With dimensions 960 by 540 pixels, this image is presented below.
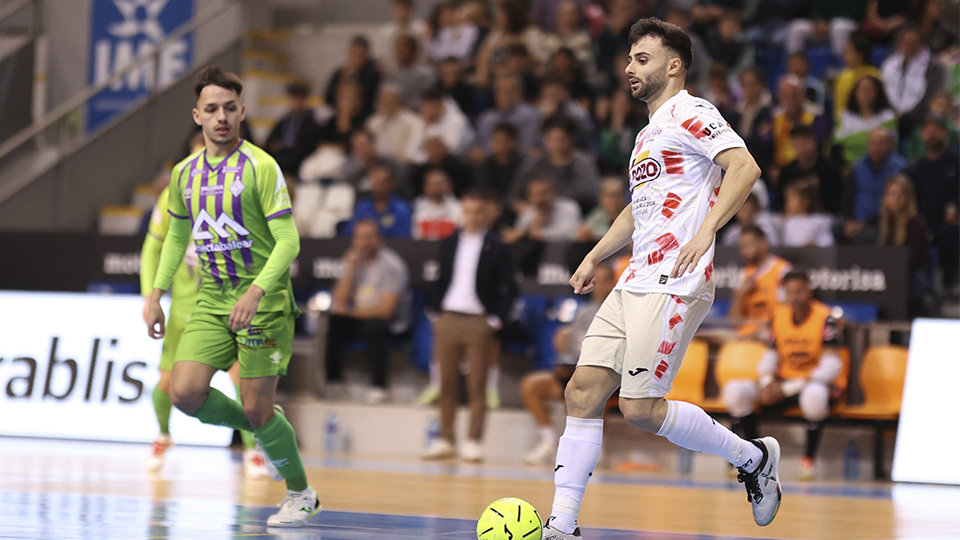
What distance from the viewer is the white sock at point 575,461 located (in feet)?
16.1

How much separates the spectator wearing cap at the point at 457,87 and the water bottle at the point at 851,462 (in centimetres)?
613

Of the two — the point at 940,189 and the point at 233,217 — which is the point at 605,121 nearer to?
the point at 940,189

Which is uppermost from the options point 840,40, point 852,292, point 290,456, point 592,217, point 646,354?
point 840,40

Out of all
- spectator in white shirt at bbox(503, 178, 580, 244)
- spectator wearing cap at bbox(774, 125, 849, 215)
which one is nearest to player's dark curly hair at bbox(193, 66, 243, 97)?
spectator in white shirt at bbox(503, 178, 580, 244)

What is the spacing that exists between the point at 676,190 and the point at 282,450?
2.31 m

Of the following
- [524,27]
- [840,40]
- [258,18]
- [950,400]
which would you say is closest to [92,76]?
[258,18]

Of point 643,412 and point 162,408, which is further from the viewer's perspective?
point 162,408

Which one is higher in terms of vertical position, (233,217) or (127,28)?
(127,28)

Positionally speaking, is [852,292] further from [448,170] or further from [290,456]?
[290,456]

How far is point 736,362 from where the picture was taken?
10.3 m

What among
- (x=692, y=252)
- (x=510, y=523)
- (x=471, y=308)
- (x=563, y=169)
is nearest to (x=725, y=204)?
(x=692, y=252)

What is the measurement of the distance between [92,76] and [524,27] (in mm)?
6461

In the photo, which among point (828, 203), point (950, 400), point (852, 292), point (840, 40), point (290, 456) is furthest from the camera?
point (840, 40)

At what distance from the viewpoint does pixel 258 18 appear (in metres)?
17.5
